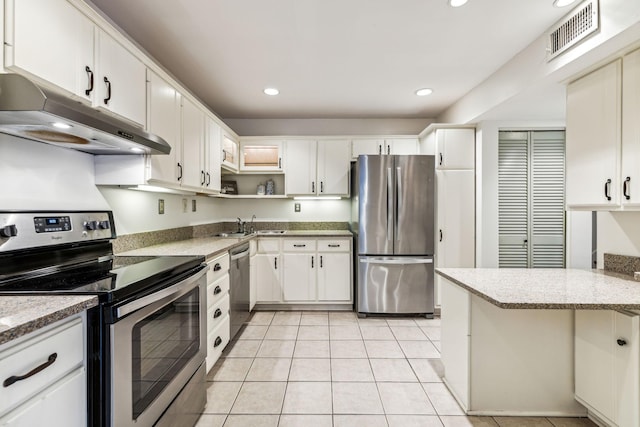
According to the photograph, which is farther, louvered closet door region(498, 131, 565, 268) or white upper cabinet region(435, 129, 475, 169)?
white upper cabinet region(435, 129, 475, 169)

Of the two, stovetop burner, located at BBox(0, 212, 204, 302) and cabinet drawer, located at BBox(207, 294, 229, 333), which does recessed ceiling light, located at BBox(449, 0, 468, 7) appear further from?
cabinet drawer, located at BBox(207, 294, 229, 333)

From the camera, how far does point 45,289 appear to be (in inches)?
43.0

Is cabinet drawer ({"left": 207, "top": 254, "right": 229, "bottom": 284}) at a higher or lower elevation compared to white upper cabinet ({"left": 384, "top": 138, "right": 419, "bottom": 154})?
lower

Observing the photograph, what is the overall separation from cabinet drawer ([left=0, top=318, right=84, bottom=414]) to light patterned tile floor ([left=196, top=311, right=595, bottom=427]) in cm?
108

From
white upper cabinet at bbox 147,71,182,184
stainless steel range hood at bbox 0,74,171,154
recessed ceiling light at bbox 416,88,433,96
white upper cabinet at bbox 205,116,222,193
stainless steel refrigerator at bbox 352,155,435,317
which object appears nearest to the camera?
stainless steel range hood at bbox 0,74,171,154

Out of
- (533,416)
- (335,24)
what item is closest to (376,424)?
(533,416)

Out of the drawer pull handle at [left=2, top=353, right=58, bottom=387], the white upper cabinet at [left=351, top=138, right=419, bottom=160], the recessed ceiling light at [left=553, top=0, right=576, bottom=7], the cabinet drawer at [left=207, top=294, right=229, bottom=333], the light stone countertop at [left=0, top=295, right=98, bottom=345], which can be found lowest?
the cabinet drawer at [left=207, top=294, right=229, bottom=333]

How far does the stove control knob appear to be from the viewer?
1.27 metres

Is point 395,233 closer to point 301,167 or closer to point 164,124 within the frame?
point 301,167

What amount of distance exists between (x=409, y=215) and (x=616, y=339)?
2.03 meters

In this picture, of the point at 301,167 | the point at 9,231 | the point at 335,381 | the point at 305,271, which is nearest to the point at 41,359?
the point at 9,231

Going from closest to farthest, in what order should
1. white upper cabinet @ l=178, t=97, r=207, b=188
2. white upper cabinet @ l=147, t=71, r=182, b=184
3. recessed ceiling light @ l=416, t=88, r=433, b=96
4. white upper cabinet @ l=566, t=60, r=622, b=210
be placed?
white upper cabinet @ l=566, t=60, r=622, b=210
white upper cabinet @ l=147, t=71, r=182, b=184
white upper cabinet @ l=178, t=97, r=207, b=188
recessed ceiling light @ l=416, t=88, r=433, b=96

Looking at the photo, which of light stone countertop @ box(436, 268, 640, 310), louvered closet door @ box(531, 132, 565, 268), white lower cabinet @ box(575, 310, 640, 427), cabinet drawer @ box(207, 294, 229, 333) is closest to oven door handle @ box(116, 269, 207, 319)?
cabinet drawer @ box(207, 294, 229, 333)

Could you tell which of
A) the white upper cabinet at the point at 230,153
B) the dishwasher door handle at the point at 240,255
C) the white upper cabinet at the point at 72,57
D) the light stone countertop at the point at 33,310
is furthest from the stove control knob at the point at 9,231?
the white upper cabinet at the point at 230,153
